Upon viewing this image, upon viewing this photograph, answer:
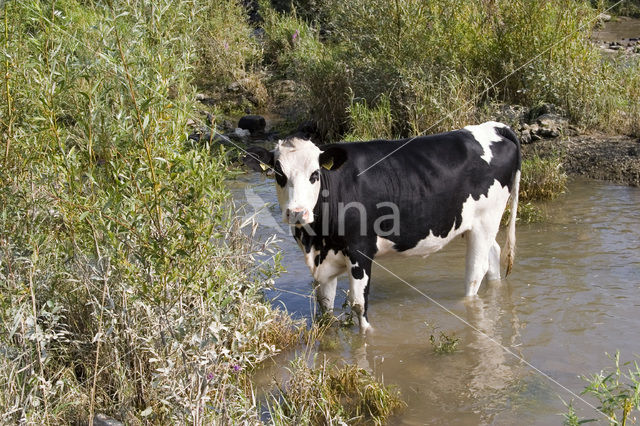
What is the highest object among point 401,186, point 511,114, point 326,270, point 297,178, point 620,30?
point 620,30

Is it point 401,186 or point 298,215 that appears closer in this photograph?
point 298,215

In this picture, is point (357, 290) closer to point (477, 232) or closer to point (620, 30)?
point (477, 232)

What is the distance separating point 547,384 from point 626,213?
13.5ft

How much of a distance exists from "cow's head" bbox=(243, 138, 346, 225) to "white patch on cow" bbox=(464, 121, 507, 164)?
1478 mm

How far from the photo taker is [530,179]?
930cm

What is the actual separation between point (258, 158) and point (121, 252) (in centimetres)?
186

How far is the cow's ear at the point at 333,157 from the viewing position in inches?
233

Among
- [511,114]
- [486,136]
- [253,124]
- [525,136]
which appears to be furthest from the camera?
[253,124]

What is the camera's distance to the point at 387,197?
6.27 metres

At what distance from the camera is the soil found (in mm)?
9844

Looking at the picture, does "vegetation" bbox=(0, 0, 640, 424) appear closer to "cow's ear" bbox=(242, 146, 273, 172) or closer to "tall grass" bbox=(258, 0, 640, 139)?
"cow's ear" bbox=(242, 146, 273, 172)

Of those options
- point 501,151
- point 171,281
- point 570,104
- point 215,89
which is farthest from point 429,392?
point 215,89

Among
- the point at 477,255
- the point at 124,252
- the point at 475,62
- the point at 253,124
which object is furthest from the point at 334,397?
the point at 253,124

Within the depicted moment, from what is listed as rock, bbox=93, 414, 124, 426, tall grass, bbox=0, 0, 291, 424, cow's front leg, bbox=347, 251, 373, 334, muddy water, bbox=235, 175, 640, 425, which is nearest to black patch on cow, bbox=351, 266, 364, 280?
cow's front leg, bbox=347, 251, 373, 334
